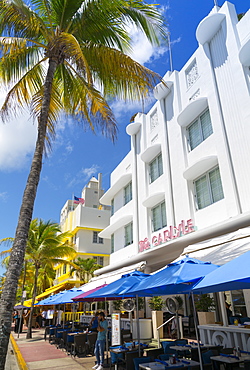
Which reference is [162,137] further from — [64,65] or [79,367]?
[79,367]

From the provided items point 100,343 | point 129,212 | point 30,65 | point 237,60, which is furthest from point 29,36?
point 129,212

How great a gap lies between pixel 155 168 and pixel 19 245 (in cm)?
1348

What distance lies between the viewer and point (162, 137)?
18.2 metres

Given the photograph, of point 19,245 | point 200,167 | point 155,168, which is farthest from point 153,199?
point 19,245

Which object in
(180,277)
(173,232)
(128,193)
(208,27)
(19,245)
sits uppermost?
(208,27)

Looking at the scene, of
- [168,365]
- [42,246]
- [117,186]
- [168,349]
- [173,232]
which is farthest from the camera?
[117,186]

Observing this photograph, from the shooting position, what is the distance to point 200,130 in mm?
15289

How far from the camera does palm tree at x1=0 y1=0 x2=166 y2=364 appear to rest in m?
9.91

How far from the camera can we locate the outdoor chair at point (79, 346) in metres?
12.0

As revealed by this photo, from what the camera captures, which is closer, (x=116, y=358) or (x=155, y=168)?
(x=116, y=358)

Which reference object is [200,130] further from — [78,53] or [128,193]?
[128,193]

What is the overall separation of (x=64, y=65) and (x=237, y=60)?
7.42 m

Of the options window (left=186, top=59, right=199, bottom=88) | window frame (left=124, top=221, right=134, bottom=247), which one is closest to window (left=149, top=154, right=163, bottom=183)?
window frame (left=124, top=221, right=134, bottom=247)

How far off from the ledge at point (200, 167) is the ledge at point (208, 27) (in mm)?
6351
